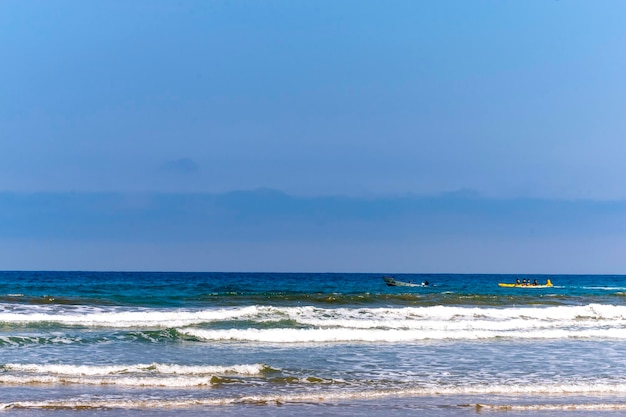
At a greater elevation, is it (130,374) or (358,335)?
(358,335)

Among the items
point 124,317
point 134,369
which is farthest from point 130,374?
point 124,317

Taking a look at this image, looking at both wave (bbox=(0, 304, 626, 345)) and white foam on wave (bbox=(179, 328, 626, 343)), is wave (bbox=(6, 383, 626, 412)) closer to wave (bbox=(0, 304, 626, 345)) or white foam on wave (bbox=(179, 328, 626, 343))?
white foam on wave (bbox=(179, 328, 626, 343))

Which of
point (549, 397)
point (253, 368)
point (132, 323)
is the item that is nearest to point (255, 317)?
point (132, 323)

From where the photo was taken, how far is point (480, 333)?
863 inches

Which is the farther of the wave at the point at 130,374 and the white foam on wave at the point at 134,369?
the white foam on wave at the point at 134,369

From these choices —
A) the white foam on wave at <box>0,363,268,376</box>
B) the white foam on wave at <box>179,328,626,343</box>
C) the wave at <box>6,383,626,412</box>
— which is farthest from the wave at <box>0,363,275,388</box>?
the white foam on wave at <box>179,328,626,343</box>

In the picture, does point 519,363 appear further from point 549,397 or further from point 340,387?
point 340,387

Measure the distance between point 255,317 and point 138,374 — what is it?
40.2ft

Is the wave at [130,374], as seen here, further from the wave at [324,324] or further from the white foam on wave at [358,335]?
the white foam on wave at [358,335]

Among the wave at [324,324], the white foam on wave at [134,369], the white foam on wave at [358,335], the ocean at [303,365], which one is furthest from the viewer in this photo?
the wave at [324,324]

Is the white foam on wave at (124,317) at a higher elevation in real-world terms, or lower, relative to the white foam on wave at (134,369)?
higher

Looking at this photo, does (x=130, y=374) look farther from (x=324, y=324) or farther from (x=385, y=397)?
(x=324, y=324)

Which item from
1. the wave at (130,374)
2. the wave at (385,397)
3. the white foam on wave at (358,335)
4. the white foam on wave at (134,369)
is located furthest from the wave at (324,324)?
the wave at (385,397)

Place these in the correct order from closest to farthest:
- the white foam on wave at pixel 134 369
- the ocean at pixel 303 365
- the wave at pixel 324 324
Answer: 1. the ocean at pixel 303 365
2. the white foam on wave at pixel 134 369
3. the wave at pixel 324 324
